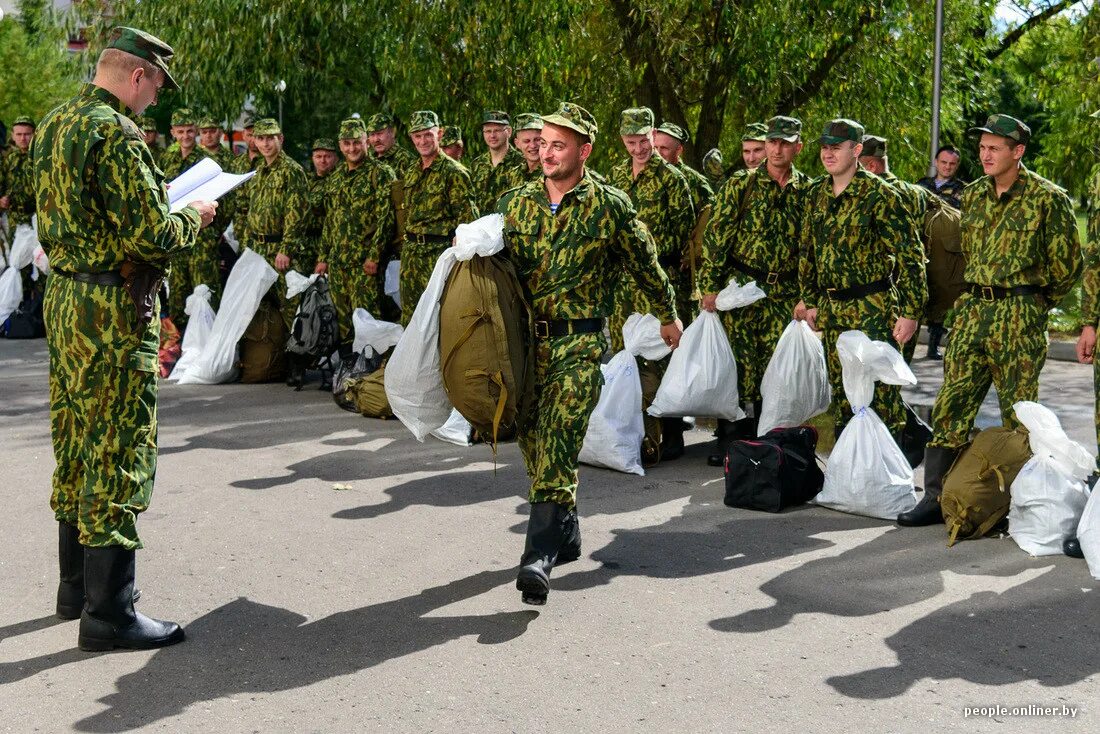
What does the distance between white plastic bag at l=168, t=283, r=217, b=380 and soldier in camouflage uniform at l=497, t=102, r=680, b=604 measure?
6.72 m

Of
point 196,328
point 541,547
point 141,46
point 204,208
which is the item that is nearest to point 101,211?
point 204,208

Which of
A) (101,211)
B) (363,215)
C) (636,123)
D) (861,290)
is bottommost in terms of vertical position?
(861,290)

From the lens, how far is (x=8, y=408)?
1016 centimetres

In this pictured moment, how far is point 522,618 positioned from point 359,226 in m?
6.58

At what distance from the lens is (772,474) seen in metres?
7.11

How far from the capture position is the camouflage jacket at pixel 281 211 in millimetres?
11727

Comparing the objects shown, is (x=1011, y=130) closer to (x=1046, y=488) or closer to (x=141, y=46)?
(x=1046, y=488)

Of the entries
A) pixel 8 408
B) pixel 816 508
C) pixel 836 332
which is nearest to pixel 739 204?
pixel 836 332

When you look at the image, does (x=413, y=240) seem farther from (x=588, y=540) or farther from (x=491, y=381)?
(x=491, y=381)

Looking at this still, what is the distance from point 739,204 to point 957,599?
3404mm

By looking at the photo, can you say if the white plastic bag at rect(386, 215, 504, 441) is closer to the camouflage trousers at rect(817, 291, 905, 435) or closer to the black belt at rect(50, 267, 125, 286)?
the black belt at rect(50, 267, 125, 286)

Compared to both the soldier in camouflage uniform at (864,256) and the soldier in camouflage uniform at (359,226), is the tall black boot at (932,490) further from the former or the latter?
the soldier in camouflage uniform at (359,226)

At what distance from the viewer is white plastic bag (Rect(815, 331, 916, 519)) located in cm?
700

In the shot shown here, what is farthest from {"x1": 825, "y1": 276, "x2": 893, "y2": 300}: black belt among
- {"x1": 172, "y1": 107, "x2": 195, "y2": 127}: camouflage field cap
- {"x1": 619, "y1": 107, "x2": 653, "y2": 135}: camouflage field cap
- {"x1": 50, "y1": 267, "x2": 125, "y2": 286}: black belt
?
{"x1": 172, "y1": 107, "x2": 195, "y2": 127}: camouflage field cap
